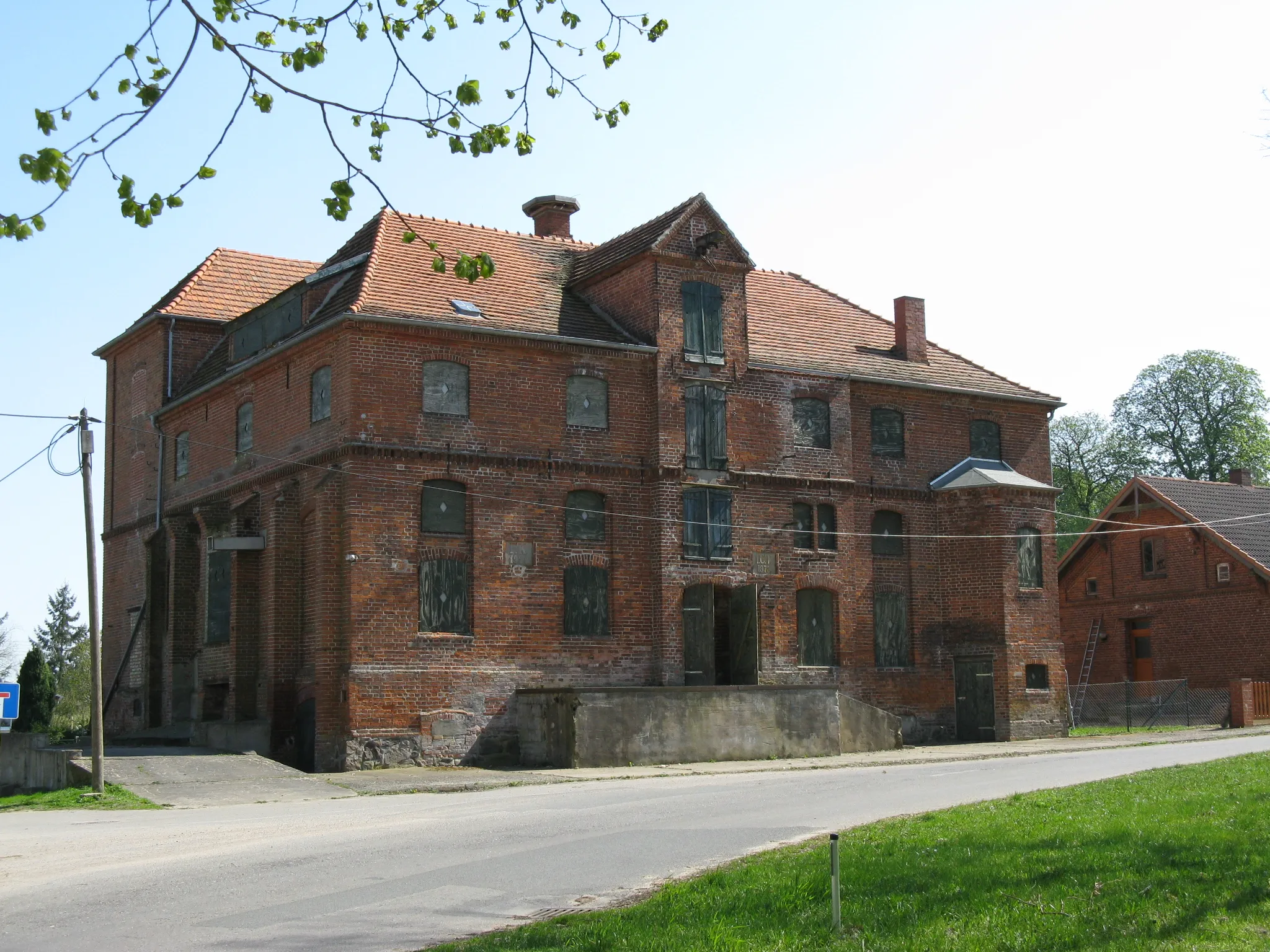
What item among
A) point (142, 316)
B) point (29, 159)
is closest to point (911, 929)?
point (29, 159)

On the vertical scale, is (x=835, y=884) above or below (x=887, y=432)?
below

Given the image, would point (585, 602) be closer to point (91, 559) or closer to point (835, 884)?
point (91, 559)

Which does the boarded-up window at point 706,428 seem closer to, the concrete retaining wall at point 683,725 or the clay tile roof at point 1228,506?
the concrete retaining wall at point 683,725

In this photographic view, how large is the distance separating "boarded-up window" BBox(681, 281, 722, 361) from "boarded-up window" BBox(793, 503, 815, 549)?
397cm

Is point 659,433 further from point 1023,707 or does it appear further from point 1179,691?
point 1179,691

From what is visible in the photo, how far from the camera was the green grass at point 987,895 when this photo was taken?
27.9 feet

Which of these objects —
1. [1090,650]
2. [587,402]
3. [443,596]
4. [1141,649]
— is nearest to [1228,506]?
[1141,649]

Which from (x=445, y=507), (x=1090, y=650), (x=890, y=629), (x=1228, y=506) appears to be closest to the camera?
(x=445, y=507)

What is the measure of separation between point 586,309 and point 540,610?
7119mm

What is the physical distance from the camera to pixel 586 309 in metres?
32.8

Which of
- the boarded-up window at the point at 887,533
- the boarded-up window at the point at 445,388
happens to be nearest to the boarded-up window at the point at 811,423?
the boarded-up window at the point at 887,533

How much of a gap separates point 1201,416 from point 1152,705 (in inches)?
1083

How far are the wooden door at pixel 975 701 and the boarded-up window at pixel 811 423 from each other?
6459mm

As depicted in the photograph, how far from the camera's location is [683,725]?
28547mm
